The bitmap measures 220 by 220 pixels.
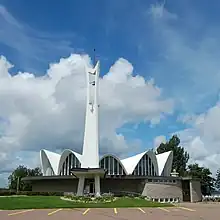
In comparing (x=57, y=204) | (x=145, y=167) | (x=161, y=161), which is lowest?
(x=57, y=204)

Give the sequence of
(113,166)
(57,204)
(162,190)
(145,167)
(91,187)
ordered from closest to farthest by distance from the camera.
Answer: (57,204), (91,187), (162,190), (113,166), (145,167)

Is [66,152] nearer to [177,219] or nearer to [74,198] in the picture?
[74,198]

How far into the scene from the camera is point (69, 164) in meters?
50.8

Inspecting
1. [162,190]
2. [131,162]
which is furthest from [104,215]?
[131,162]

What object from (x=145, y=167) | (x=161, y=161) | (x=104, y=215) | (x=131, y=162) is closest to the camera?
(x=104, y=215)

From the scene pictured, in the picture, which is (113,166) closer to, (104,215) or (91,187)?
(91,187)

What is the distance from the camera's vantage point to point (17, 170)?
80.8 meters

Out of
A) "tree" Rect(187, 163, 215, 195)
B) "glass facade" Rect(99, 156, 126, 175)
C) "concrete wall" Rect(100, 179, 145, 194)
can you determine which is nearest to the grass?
"concrete wall" Rect(100, 179, 145, 194)

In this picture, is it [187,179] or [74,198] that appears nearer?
[74,198]

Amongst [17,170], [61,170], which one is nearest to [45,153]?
[61,170]

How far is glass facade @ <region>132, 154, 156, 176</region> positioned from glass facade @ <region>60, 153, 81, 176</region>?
9.76 meters

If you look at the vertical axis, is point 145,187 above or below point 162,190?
above

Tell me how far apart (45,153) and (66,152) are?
17.5 ft

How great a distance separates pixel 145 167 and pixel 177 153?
1763 cm
